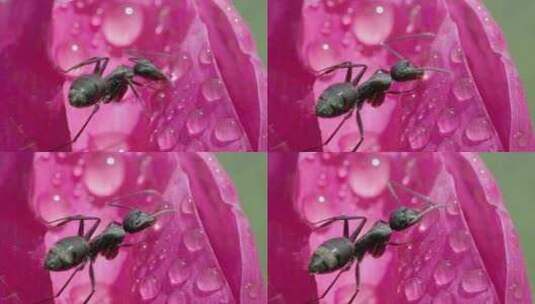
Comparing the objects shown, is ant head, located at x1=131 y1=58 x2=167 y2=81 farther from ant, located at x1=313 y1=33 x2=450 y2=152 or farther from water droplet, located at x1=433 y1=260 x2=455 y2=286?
water droplet, located at x1=433 y1=260 x2=455 y2=286

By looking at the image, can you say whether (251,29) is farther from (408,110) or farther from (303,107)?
(408,110)

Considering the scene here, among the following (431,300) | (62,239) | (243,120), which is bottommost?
(431,300)

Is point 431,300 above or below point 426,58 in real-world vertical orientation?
below

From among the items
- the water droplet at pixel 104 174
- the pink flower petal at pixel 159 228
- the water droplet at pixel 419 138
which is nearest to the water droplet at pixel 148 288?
the pink flower petal at pixel 159 228

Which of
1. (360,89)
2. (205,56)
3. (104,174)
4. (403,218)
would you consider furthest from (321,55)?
(104,174)

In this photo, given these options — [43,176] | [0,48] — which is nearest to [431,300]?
[43,176]

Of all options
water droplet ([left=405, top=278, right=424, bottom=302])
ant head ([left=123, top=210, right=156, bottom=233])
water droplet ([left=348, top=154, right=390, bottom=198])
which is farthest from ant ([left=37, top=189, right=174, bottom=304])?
water droplet ([left=405, top=278, right=424, bottom=302])

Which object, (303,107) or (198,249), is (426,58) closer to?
(303,107)
